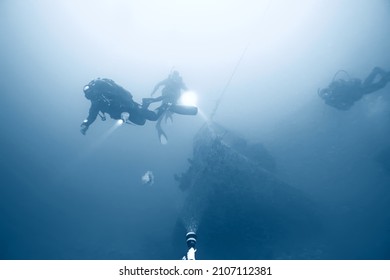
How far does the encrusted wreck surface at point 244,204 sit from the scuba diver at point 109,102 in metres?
7.24

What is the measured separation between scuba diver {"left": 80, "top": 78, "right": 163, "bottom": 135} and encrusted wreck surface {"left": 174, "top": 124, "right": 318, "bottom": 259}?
23.8 feet

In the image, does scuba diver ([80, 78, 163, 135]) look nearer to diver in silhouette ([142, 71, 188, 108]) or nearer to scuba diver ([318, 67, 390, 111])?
diver in silhouette ([142, 71, 188, 108])

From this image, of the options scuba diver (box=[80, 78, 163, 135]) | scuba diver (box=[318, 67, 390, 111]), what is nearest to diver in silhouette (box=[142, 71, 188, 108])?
scuba diver (box=[80, 78, 163, 135])

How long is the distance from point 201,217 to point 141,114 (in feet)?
31.3

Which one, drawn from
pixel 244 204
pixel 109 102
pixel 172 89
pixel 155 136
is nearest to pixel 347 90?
pixel 244 204

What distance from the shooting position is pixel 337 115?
1565cm

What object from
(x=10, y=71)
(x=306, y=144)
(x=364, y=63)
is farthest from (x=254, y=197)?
(x=10, y=71)

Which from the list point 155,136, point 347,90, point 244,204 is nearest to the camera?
point 347,90

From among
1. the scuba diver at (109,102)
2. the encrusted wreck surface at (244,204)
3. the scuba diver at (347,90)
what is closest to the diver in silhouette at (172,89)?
the scuba diver at (109,102)

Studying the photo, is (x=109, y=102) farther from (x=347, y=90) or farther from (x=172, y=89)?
(x=347, y=90)

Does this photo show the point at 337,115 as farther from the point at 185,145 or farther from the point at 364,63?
the point at 185,145

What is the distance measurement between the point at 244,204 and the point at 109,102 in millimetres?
9671

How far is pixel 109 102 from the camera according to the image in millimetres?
7832

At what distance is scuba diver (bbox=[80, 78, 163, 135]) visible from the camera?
7.55 m
